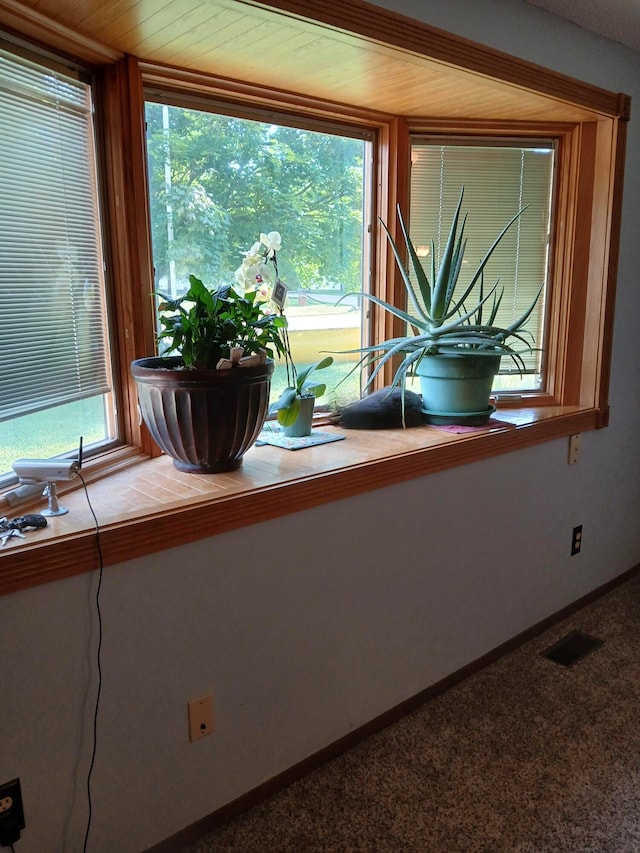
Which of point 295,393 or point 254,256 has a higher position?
point 254,256

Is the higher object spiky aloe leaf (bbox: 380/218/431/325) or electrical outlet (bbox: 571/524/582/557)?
spiky aloe leaf (bbox: 380/218/431/325)

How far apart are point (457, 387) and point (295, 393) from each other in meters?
0.55

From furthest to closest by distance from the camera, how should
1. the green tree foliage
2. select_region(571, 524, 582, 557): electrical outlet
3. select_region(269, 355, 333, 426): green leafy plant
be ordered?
select_region(571, 524, 582, 557): electrical outlet, select_region(269, 355, 333, 426): green leafy plant, the green tree foliage

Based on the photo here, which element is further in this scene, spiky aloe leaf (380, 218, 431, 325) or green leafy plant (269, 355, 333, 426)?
spiky aloe leaf (380, 218, 431, 325)

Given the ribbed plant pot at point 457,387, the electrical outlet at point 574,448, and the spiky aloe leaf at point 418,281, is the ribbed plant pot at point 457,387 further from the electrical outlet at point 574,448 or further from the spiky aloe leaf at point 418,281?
the electrical outlet at point 574,448

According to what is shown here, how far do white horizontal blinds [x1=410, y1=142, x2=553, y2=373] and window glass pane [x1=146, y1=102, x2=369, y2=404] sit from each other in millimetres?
250

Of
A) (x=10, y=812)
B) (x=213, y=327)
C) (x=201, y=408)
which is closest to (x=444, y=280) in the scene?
(x=213, y=327)

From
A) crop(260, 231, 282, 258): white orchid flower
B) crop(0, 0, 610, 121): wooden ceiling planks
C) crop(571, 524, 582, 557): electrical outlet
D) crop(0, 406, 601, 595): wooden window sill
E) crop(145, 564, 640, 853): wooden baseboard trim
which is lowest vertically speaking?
crop(145, 564, 640, 853): wooden baseboard trim

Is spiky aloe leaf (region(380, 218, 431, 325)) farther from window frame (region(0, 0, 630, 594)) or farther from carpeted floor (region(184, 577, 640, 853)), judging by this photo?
carpeted floor (region(184, 577, 640, 853))

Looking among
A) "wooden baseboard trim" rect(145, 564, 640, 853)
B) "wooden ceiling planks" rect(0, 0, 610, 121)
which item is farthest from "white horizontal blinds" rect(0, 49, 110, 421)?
"wooden baseboard trim" rect(145, 564, 640, 853)

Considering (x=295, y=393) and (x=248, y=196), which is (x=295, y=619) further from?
(x=248, y=196)

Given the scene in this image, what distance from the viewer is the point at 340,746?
1802mm

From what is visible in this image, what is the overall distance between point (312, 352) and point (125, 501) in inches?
35.7

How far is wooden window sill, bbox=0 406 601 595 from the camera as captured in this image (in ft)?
3.94
